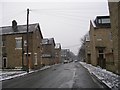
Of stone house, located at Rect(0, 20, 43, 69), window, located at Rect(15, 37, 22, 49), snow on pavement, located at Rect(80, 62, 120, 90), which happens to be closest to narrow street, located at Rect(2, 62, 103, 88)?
snow on pavement, located at Rect(80, 62, 120, 90)

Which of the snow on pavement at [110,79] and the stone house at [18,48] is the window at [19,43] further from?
the snow on pavement at [110,79]

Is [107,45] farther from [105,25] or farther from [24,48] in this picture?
[24,48]

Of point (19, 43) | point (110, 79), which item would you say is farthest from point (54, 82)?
point (19, 43)

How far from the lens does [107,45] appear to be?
48.0m

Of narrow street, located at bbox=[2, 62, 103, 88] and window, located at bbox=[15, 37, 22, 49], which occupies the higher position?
window, located at bbox=[15, 37, 22, 49]

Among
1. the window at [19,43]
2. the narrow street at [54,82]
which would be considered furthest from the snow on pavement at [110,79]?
the window at [19,43]

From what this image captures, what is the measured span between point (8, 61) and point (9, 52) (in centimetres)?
174

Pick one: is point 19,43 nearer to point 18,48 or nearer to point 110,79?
point 18,48

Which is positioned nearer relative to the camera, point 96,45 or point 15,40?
point 15,40

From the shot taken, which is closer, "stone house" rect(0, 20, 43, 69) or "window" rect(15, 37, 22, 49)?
"stone house" rect(0, 20, 43, 69)

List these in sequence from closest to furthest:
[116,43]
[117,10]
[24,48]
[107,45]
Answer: [117,10] → [116,43] → [24,48] → [107,45]

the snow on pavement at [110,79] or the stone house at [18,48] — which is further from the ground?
the stone house at [18,48]

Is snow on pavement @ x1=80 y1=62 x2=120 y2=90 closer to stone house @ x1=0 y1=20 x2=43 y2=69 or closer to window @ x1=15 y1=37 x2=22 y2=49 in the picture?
stone house @ x1=0 y1=20 x2=43 y2=69

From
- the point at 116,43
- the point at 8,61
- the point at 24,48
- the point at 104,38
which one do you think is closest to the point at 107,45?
the point at 104,38
